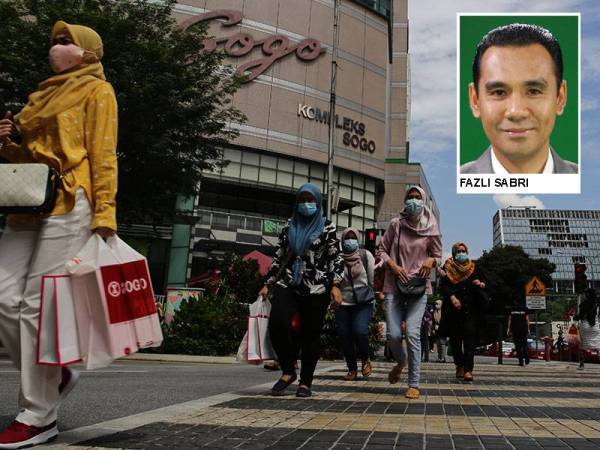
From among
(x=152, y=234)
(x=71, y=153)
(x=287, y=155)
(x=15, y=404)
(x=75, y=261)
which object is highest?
(x=287, y=155)

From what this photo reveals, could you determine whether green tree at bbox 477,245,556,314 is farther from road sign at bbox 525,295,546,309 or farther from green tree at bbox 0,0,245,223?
green tree at bbox 0,0,245,223

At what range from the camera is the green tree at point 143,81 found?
48.3ft

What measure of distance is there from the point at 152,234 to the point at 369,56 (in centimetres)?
2097

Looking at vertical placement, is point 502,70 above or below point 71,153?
above

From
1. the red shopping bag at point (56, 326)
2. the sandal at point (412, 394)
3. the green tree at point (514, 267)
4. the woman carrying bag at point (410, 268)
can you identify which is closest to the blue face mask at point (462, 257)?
the woman carrying bag at point (410, 268)

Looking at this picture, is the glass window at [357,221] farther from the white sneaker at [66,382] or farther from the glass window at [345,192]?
the white sneaker at [66,382]

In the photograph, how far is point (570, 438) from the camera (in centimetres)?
353

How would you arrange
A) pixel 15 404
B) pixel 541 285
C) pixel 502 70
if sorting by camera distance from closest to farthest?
pixel 15 404 → pixel 502 70 → pixel 541 285

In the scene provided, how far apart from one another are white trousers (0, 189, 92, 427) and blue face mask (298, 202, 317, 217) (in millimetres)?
2713

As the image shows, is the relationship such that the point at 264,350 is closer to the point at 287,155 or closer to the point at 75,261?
the point at 75,261

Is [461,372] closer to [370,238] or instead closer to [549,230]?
[370,238]

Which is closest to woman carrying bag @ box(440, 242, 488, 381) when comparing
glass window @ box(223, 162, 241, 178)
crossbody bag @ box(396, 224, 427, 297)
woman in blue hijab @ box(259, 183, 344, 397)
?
crossbody bag @ box(396, 224, 427, 297)

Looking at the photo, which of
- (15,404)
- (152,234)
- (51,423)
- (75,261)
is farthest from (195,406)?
(152,234)

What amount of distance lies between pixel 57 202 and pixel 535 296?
719 inches
